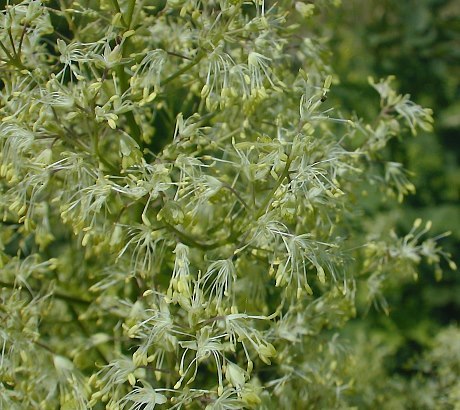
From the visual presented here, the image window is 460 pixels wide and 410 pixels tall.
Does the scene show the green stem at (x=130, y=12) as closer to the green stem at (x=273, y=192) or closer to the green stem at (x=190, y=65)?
the green stem at (x=190, y=65)

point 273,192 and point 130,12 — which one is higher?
point 130,12

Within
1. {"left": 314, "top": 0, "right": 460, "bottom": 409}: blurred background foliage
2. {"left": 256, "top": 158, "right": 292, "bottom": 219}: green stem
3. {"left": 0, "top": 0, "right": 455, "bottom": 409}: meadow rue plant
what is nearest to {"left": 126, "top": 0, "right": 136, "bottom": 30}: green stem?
{"left": 0, "top": 0, "right": 455, "bottom": 409}: meadow rue plant

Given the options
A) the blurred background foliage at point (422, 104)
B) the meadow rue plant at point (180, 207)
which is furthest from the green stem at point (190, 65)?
the blurred background foliage at point (422, 104)

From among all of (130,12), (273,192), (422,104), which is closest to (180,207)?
(273,192)

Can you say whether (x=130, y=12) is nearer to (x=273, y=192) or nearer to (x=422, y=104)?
(x=273, y=192)

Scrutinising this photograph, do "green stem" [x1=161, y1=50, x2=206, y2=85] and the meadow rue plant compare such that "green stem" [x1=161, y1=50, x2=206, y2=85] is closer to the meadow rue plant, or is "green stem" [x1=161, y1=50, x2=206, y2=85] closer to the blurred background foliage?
the meadow rue plant
